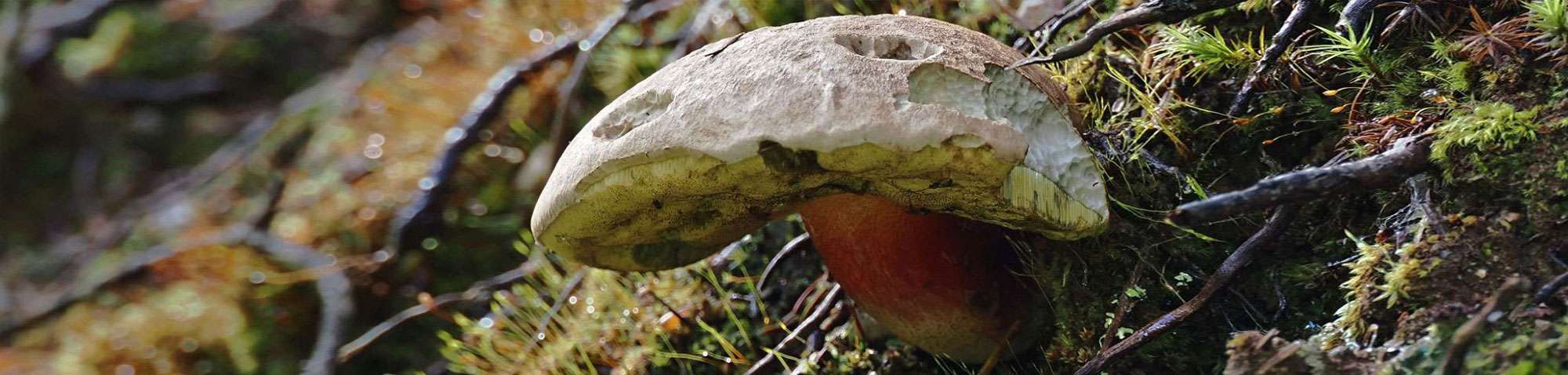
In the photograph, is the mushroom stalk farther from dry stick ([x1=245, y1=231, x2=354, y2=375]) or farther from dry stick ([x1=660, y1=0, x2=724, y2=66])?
dry stick ([x1=245, y1=231, x2=354, y2=375])

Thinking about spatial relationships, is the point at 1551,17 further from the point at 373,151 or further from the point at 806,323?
the point at 373,151

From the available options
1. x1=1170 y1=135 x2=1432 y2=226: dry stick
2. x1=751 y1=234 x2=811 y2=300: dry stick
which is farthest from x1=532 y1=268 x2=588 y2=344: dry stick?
x1=1170 y1=135 x2=1432 y2=226: dry stick

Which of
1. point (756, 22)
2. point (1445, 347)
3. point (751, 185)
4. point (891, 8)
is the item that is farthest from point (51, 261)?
point (1445, 347)

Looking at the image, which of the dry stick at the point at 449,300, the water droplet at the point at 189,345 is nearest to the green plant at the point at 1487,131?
the dry stick at the point at 449,300

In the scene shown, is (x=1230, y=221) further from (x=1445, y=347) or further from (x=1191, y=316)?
(x=1445, y=347)

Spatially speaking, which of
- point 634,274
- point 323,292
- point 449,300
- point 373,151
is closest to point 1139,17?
point 634,274
